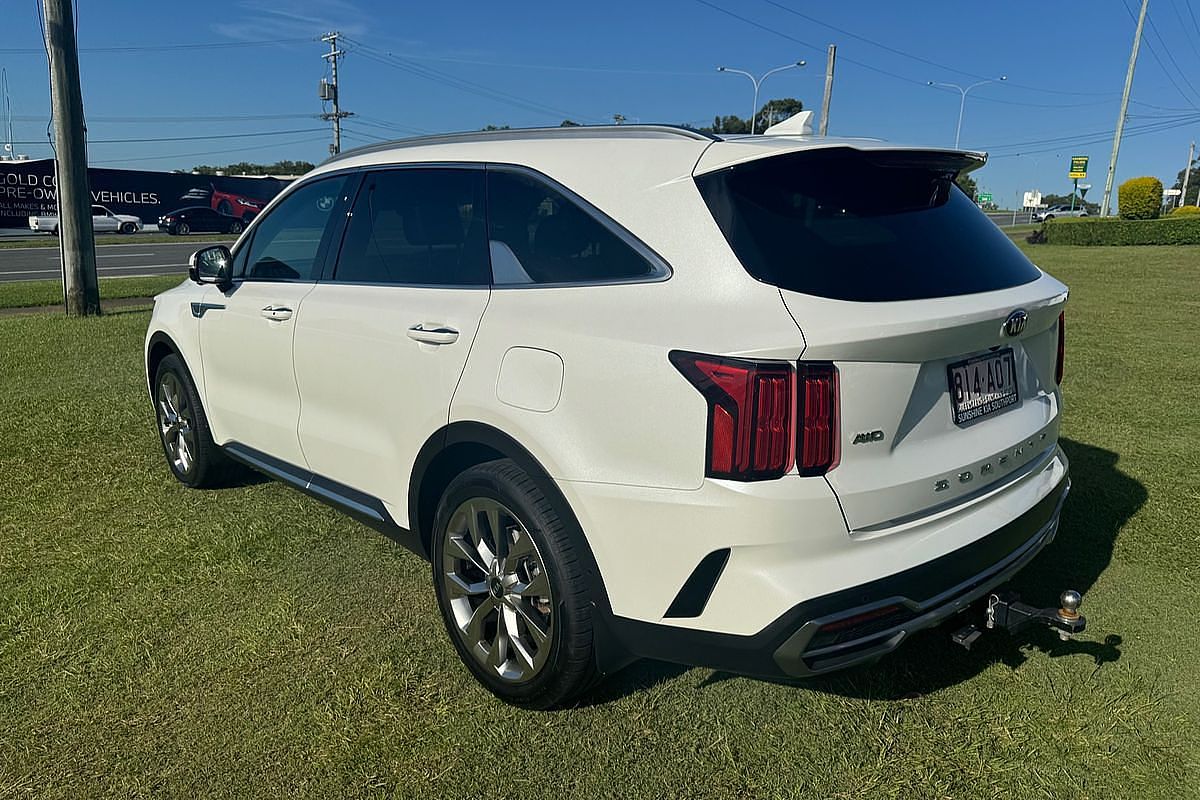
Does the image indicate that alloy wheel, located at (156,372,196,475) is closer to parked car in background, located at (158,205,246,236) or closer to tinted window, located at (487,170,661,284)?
tinted window, located at (487,170,661,284)

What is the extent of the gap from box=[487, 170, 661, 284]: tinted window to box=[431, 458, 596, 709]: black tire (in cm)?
62

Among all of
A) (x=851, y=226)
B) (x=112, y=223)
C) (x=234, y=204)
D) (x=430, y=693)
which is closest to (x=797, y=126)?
(x=851, y=226)

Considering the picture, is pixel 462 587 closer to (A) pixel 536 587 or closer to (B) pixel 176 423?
(A) pixel 536 587

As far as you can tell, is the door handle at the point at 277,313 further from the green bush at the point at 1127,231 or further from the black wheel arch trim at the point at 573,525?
the green bush at the point at 1127,231

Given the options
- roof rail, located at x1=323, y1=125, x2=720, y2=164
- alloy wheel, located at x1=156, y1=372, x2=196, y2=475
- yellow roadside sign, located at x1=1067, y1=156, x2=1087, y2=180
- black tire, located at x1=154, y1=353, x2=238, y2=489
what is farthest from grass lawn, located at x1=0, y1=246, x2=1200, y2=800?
yellow roadside sign, located at x1=1067, y1=156, x2=1087, y2=180

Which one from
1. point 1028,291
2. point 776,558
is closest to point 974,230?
point 1028,291

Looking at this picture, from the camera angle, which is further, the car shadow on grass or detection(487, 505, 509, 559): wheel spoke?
the car shadow on grass

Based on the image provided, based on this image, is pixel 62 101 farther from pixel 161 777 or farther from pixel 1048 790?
pixel 1048 790

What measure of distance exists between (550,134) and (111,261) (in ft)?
82.7

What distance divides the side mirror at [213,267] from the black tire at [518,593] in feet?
6.74

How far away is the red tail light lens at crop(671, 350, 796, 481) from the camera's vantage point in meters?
1.97

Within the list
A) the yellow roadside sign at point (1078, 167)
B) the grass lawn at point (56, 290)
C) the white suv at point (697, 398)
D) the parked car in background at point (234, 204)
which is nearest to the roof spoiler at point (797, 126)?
the white suv at point (697, 398)

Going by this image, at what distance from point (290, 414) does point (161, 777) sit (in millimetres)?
1597

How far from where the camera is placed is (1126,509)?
4164 millimetres
